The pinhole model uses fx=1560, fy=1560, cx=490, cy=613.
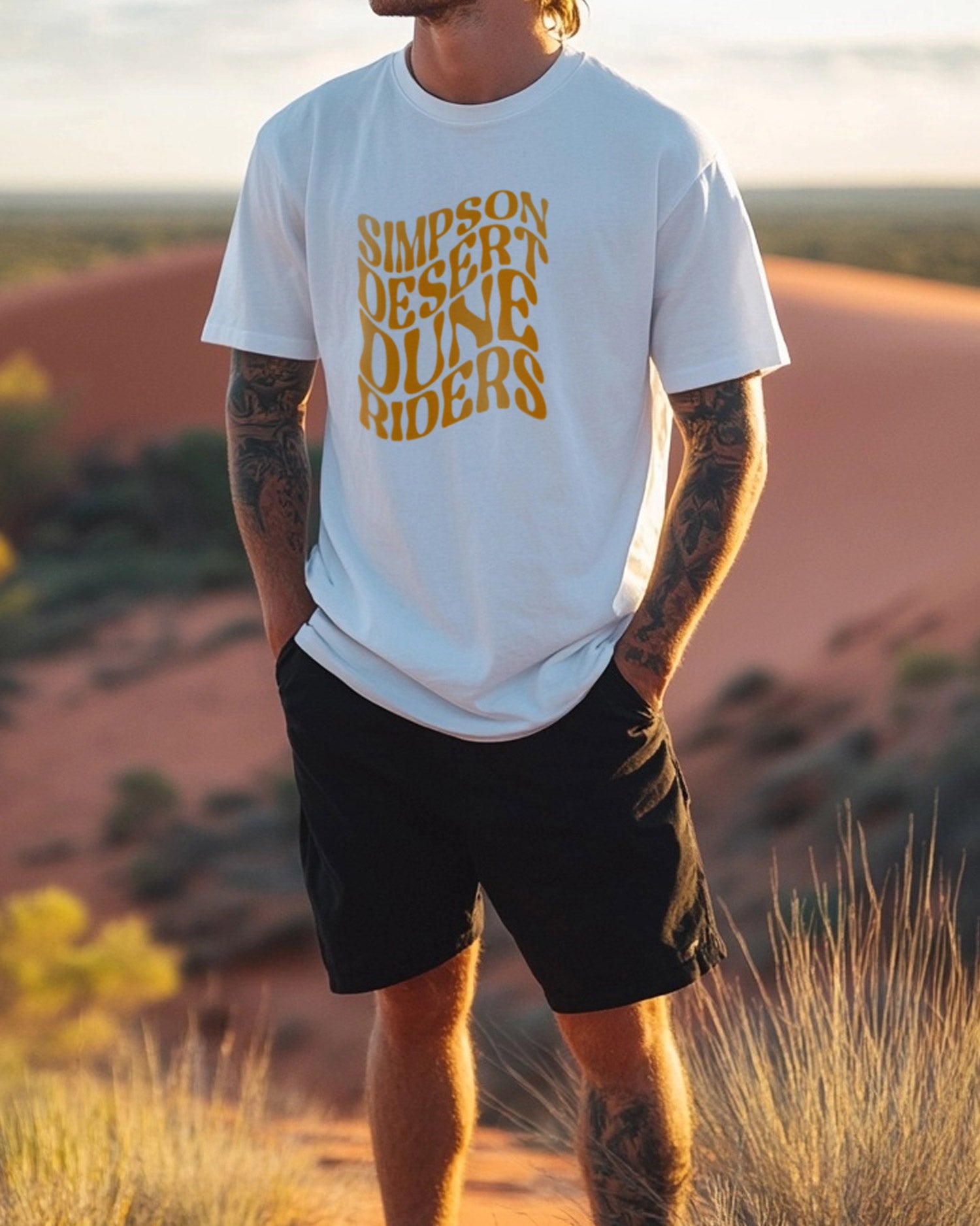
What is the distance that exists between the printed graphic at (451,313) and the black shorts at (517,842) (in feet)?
1.25

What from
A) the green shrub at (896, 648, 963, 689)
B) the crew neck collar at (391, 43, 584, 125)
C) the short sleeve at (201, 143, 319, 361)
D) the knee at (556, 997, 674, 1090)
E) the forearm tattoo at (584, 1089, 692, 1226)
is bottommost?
the green shrub at (896, 648, 963, 689)

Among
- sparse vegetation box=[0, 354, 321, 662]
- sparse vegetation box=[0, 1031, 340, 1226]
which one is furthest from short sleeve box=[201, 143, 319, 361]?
sparse vegetation box=[0, 354, 321, 662]

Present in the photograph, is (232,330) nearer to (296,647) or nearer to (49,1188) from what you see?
(296,647)

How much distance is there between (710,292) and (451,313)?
33 cm

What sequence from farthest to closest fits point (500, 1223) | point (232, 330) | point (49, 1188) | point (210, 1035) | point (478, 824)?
point (210, 1035) → point (500, 1223) → point (49, 1188) → point (232, 330) → point (478, 824)

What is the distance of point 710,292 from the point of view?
6.39ft

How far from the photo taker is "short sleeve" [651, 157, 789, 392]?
194 cm

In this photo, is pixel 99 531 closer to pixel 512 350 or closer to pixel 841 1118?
pixel 841 1118

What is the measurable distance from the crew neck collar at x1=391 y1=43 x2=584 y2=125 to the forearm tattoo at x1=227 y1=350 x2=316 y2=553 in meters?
0.43

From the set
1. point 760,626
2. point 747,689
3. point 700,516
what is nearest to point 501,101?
point 700,516

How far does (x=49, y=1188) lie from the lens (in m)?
2.48

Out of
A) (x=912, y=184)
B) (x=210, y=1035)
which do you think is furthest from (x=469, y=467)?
(x=912, y=184)

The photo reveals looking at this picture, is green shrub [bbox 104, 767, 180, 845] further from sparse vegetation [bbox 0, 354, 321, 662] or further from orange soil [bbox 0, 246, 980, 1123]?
sparse vegetation [bbox 0, 354, 321, 662]

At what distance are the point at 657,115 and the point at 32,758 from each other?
10.6 meters
